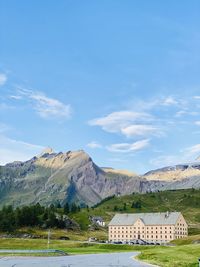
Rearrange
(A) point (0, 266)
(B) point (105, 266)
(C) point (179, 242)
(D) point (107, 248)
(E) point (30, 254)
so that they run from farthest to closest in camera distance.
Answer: (C) point (179, 242) → (D) point (107, 248) → (E) point (30, 254) → (B) point (105, 266) → (A) point (0, 266)

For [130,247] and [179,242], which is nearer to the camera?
[130,247]

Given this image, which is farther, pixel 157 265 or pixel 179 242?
pixel 179 242

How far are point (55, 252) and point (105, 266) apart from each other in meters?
41.4

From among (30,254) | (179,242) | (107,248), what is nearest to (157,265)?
(30,254)

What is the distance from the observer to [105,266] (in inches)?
2167

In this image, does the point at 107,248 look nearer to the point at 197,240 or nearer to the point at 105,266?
the point at 197,240

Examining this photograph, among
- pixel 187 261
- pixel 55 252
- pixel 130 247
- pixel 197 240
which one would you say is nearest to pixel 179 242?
pixel 197 240

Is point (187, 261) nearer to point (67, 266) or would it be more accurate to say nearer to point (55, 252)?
point (67, 266)

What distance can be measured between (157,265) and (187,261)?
4.63 metres

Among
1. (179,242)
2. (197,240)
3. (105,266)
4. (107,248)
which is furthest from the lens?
(179,242)

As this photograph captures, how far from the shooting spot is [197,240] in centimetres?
15900

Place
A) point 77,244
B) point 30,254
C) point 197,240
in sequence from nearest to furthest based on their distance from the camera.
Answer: point 30,254 < point 77,244 < point 197,240

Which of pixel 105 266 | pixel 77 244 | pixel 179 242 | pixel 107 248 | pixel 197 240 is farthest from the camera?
pixel 179 242

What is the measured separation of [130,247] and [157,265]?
80747mm
